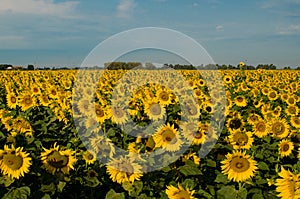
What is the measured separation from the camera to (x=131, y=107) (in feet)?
22.1

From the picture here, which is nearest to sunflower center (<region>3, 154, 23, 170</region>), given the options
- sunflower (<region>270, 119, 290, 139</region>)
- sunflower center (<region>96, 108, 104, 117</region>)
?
sunflower center (<region>96, 108, 104, 117</region>)

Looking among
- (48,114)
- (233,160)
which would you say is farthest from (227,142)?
(48,114)

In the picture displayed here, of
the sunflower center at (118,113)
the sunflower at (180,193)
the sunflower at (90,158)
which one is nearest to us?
the sunflower at (180,193)

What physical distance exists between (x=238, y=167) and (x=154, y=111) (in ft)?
8.92

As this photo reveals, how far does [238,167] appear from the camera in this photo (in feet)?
11.9

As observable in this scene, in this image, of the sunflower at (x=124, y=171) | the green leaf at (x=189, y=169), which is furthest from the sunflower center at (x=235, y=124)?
the sunflower at (x=124, y=171)

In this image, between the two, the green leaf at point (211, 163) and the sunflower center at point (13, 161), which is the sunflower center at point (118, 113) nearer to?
the green leaf at point (211, 163)

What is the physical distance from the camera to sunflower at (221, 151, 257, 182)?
361 cm

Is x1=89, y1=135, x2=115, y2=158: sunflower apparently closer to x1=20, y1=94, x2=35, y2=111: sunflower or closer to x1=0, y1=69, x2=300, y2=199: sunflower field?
x1=0, y1=69, x2=300, y2=199: sunflower field

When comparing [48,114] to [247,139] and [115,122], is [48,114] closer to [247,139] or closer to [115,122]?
[115,122]

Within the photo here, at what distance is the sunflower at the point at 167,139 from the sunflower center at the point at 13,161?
1.30 meters

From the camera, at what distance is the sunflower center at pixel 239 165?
3627 millimetres

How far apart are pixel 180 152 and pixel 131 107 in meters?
2.69

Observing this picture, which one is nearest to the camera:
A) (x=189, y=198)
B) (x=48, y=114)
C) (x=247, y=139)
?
(x=189, y=198)
